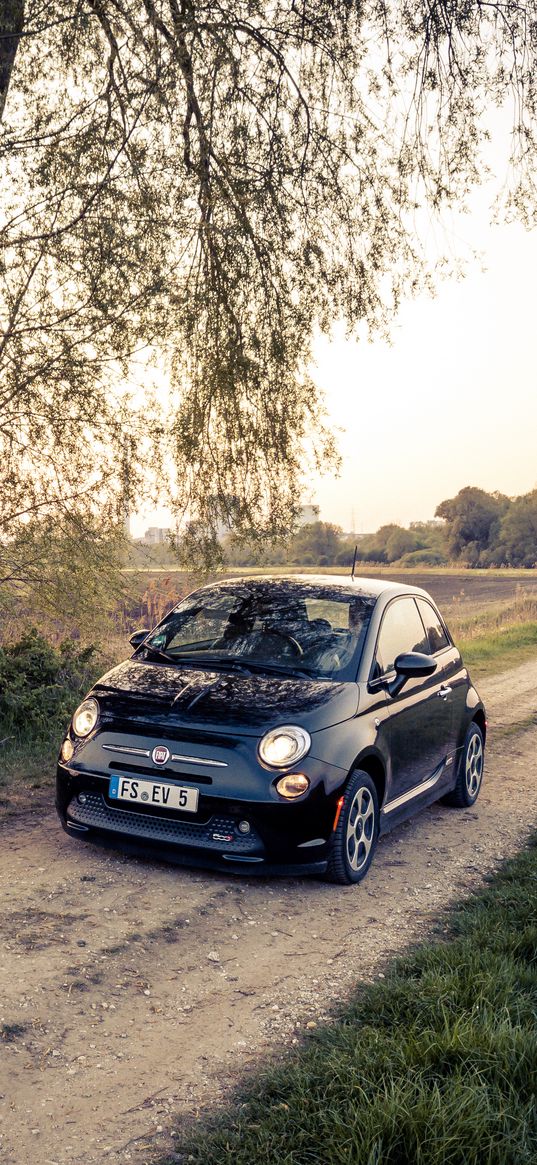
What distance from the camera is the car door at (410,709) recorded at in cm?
626

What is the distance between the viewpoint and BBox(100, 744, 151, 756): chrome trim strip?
5527 mm

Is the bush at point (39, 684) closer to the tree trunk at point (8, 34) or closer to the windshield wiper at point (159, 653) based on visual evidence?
the windshield wiper at point (159, 653)

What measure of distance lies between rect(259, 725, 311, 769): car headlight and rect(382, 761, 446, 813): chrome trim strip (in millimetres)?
945

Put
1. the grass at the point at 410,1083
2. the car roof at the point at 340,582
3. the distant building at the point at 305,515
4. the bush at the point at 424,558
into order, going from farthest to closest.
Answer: the bush at the point at 424,558 < the distant building at the point at 305,515 < the car roof at the point at 340,582 < the grass at the point at 410,1083

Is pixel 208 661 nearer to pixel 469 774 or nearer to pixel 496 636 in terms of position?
pixel 469 774

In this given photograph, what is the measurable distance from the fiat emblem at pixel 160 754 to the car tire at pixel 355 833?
98 centimetres

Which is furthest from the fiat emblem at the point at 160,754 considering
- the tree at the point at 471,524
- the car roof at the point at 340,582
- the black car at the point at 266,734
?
the tree at the point at 471,524

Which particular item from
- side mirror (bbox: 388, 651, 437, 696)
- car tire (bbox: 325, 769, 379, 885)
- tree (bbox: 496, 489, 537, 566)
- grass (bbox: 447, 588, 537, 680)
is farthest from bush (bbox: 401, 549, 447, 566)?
car tire (bbox: 325, 769, 379, 885)

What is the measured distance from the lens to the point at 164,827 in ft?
17.9

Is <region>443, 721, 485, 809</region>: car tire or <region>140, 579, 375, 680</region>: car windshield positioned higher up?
<region>140, 579, 375, 680</region>: car windshield

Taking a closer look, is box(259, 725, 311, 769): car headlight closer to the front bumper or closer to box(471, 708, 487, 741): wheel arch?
the front bumper

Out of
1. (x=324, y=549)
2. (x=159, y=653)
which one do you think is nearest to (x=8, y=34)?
(x=159, y=653)

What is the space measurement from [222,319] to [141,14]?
3074 millimetres

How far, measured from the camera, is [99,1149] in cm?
308
